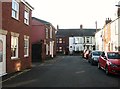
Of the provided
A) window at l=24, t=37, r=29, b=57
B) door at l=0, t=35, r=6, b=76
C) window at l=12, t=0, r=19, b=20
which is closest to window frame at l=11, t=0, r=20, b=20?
window at l=12, t=0, r=19, b=20

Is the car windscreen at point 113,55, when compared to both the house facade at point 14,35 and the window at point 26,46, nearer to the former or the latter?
the house facade at point 14,35

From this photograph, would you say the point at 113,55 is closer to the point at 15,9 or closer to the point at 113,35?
the point at 15,9

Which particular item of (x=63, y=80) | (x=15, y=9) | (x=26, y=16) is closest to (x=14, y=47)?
(x=15, y=9)

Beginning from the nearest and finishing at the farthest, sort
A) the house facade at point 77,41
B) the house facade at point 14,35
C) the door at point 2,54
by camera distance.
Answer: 1. the door at point 2,54
2. the house facade at point 14,35
3. the house facade at point 77,41

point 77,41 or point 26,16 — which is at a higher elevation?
point 77,41

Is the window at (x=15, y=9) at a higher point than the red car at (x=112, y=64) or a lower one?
higher

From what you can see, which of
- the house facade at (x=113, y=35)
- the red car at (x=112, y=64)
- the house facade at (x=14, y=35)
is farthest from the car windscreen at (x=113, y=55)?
the house facade at (x=113, y=35)

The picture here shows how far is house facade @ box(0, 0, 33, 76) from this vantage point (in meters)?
17.2

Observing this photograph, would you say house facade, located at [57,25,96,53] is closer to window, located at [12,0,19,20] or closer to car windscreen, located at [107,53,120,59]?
window, located at [12,0,19,20]

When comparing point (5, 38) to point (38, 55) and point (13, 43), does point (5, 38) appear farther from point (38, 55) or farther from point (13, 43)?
point (38, 55)

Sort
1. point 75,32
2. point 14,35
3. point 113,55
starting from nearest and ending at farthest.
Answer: point 14,35 < point 113,55 < point 75,32

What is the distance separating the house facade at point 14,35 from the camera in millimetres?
17156

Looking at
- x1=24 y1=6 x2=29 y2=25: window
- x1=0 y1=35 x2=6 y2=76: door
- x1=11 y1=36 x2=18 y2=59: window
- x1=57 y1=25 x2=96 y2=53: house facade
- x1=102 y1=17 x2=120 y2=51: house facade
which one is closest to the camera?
x1=0 y1=35 x2=6 y2=76: door

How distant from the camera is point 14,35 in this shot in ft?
64.3
